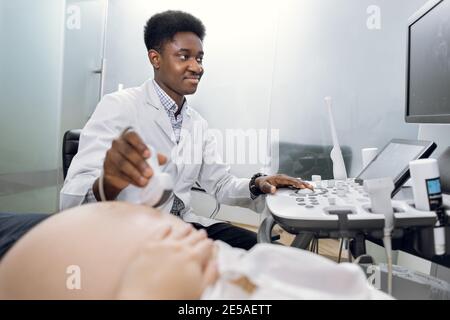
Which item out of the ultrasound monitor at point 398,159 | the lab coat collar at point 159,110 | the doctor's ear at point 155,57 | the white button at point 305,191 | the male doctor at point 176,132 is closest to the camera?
the ultrasound monitor at point 398,159

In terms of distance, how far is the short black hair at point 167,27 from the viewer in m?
1.34

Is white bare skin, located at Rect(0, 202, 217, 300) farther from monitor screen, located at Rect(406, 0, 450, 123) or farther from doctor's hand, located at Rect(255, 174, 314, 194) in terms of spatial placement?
monitor screen, located at Rect(406, 0, 450, 123)

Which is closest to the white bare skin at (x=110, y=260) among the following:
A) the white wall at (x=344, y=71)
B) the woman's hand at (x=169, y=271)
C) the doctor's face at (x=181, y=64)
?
the woman's hand at (x=169, y=271)

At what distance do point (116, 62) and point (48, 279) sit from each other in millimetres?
2513

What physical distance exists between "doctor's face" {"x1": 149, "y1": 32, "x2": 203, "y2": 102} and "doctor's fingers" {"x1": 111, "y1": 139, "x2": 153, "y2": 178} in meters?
0.73

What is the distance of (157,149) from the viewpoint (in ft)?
4.13

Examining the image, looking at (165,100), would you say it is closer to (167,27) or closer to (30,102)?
(167,27)

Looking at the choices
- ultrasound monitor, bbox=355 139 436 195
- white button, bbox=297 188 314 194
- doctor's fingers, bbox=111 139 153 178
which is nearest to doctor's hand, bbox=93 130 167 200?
doctor's fingers, bbox=111 139 153 178

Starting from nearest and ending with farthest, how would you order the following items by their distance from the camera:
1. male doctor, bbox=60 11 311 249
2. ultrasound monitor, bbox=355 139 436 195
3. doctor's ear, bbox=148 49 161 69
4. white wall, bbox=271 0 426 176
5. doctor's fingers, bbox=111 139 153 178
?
doctor's fingers, bbox=111 139 153 178 < ultrasound monitor, bbox=355 139 436 195 < male doctor, bbox=60 11 311 249 < doctor's ear, bbox=148 49 161 69 < white wall, bbox=271 0 426 176

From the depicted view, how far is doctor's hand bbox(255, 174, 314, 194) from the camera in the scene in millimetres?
995

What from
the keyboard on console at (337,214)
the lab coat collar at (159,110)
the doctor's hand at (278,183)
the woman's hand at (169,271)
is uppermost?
the lab coat collar at (159,110)

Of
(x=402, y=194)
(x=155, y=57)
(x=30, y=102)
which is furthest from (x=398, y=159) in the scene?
(x=30, y=102)

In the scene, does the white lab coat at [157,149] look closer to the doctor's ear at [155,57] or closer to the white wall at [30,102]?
the doctor's ear at [155,57]

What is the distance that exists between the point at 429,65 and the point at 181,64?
803 mm
